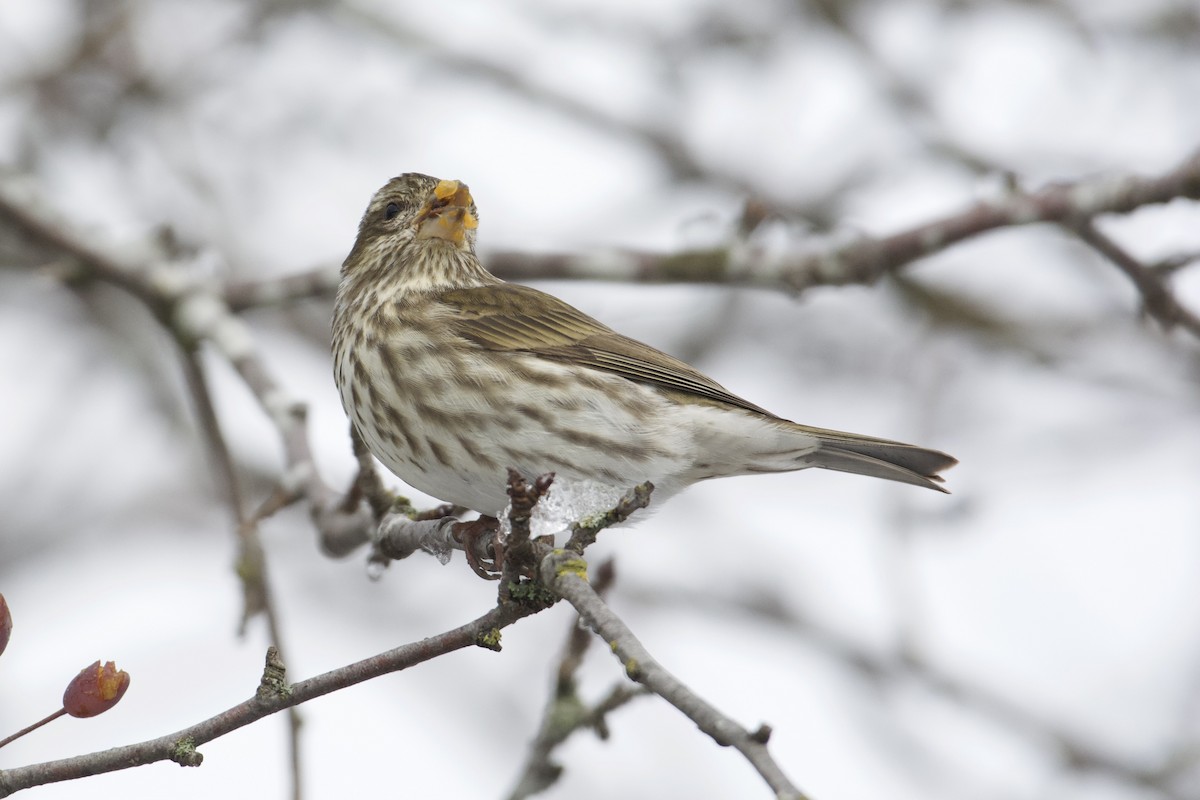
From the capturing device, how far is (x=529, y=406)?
15.7 ft

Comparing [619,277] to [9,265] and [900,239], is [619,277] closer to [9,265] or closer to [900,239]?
[900,239]

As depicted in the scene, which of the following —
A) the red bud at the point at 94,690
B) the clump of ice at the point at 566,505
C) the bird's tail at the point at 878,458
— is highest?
the bird's tail at the point at 878,458

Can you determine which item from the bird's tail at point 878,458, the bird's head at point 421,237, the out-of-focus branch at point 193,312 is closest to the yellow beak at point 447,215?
the bird's head at point 421,237

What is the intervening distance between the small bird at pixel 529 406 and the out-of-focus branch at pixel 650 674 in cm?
138

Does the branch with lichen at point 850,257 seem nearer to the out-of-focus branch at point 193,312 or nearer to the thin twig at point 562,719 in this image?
the out-of-focus branch at point 193,312

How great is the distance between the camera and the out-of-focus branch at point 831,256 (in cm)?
479

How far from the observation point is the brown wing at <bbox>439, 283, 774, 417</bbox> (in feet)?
16.7

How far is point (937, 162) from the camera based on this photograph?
26.6ft

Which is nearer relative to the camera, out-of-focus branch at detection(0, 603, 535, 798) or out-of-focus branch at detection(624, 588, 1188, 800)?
out-of-focus branch at detection(0, 603, 535, 798)

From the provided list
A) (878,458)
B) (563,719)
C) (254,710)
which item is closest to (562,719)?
(563,719)

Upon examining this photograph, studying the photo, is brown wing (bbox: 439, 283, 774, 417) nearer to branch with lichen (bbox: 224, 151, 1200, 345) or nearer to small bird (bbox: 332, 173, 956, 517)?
small bird (bbox: 332, 173, 956, 517)

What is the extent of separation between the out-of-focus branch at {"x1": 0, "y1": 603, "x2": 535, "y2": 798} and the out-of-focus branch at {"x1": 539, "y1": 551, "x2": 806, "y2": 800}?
19cm

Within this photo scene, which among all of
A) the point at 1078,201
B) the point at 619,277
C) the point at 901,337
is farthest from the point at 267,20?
the point at 1078,201

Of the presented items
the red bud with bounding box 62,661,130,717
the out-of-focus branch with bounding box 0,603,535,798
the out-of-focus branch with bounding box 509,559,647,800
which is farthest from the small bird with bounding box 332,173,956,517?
the red bud with bounding box 62,661,130,717
